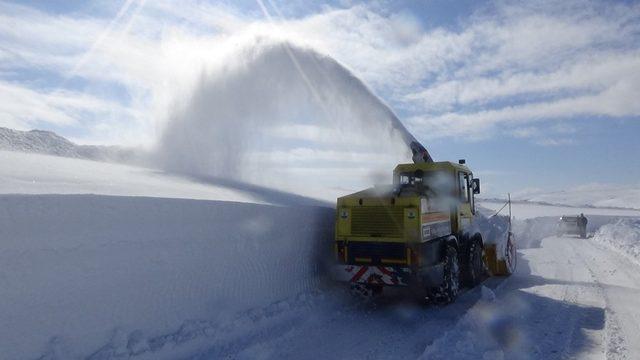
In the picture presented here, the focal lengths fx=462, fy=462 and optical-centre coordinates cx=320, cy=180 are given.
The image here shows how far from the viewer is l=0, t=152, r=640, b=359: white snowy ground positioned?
4.81m

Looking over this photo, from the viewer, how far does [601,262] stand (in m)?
15.1

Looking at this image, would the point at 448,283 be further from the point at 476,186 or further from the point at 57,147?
the point at 57,147

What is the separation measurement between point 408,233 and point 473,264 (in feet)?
12.0

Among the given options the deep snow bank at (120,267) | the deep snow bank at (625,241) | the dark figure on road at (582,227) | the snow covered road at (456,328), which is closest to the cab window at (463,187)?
the snow covered road at (456,328)

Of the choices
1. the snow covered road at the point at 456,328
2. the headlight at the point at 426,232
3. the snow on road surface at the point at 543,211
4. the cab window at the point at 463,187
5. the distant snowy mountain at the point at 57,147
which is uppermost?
the distant snowy mountain at the point at 57,147

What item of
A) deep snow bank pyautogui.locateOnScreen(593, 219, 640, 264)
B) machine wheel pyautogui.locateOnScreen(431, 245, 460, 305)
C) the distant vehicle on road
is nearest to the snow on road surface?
the distant vehicle on road

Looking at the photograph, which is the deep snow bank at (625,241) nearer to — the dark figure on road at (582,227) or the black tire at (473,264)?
the dark figure on road at (582,227)

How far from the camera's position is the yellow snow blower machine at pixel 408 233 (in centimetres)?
834

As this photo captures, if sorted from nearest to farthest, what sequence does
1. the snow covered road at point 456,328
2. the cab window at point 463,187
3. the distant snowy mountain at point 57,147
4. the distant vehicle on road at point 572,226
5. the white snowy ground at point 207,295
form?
1. the white snowy ground at point 207,295
2. the snow covered road at point 456,328
3. the cab window at point 463,187
4. the distant snowy mountain at point 57,147
5. the distant vehicle on road at point 572,226

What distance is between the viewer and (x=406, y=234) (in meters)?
8.30

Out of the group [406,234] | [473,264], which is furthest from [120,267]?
[473,264]

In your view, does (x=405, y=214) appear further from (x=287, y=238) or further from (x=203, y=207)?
(x=203, y=207)

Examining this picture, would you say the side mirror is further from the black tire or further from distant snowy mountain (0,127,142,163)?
distant snowy mountain (0,127,142,163)

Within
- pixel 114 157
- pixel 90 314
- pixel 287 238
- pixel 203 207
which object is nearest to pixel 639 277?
pixel 287 238
